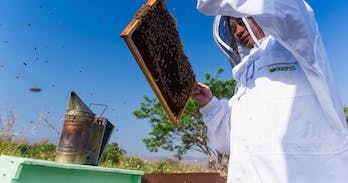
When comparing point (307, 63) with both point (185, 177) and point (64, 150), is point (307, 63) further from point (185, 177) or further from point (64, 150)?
point (185, 177)

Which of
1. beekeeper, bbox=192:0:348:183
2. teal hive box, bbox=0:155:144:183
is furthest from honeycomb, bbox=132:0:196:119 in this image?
teal hive box, bbox=0:155:144:183

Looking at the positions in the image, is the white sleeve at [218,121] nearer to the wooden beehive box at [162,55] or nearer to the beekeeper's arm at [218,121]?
the beekeeper's arm at [218,121]

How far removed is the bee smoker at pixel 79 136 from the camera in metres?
2.38

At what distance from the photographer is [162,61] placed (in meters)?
2.34

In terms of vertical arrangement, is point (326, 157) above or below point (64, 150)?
below

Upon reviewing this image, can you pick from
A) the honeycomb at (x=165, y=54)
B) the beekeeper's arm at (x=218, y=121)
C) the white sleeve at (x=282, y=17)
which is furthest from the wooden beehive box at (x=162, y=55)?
the white sleeve at (x=282, y=17)

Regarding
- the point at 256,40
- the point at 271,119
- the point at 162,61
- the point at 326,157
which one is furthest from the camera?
the point at 162,61

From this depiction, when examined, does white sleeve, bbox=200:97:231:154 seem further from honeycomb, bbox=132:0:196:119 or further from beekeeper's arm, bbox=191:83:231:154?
honeycomb, bbox=132:0:196:119

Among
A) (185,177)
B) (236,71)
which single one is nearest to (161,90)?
(236,71)

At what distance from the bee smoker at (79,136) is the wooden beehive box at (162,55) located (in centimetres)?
64

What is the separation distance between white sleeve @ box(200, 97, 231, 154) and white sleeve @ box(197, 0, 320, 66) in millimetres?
772

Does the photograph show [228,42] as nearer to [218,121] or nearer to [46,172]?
[218,121]

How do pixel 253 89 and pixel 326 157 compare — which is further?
pixel 253 89

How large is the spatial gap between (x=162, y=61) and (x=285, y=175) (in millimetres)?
1147
